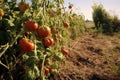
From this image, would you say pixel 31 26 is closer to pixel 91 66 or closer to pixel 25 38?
pixel 25 38

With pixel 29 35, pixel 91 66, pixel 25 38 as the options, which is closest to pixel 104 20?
pixel 91 66

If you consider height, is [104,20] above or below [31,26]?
below

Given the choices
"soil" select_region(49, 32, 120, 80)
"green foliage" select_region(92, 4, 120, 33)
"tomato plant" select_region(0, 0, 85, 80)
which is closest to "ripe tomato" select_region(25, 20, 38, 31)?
Answer: "tomato plant" select_region(0, 0, 85, 80)

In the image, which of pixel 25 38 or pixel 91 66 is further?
pixel 91 66

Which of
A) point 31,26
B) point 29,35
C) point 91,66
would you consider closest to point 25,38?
point 31,26

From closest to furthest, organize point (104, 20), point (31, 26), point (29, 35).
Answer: point (31, 26) < point (29, 35) < point (104, 20)

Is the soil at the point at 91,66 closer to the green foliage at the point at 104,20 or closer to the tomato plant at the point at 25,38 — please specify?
the tomato plant at the point at 25,38

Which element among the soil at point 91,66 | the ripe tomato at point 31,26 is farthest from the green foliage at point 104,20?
the ripe tomato at point 31,26

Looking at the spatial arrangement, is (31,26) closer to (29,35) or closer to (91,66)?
(29,35)

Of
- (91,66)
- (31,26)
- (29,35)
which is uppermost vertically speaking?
(31,26)

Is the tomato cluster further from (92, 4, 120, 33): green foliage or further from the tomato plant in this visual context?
(92, 4, 120, 33): green foliage

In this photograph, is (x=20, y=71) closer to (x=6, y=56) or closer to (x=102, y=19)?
(x=6, y=56)

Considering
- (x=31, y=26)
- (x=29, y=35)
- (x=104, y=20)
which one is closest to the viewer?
(x=31, y=26)

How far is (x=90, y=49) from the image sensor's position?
6.93 metres
